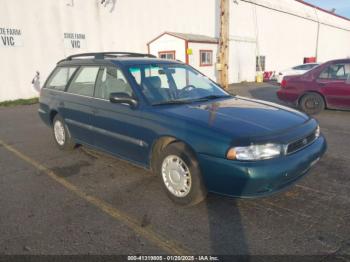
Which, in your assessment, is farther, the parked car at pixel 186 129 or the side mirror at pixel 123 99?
the side mirror at pixel 123 99

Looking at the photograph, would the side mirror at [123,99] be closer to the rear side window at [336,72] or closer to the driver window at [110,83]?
the driver window at [110,83]

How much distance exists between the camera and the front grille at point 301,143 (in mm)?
2973

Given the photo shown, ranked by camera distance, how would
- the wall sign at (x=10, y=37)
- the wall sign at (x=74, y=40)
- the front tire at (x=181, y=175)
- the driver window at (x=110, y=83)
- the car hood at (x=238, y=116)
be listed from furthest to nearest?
the wall sign at (x=74, y=40) → the wall sign at (x=10, y=37) → the driver window at (x=110, y=83) → the front tire at (x=181, y=175) → the car hood at (x=238, y=116)

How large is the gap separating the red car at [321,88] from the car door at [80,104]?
624 cm

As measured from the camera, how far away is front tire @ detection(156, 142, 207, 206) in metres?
3.07

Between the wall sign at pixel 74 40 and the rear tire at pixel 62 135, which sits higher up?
the wall sign at pixel 74 40

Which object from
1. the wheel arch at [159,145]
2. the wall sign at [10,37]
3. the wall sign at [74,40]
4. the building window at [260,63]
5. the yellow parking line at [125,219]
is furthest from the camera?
the building window at [260,63]

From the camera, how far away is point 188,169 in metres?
3.11

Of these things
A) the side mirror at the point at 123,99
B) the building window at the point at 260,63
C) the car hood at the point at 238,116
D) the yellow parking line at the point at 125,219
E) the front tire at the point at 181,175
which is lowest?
the yellow parking line at the point at 125,219

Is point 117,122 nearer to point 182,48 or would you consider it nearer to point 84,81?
point 84,81

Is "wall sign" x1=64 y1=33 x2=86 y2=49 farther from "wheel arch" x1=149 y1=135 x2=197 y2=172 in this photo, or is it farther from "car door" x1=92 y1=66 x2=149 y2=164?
"wheel arch" x1=149 y1=135 x2=197 y2=172

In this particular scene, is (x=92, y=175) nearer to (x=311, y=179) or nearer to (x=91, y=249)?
(x=91, y=249)

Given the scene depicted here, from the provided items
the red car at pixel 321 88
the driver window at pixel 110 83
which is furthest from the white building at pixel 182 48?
the driver window at pixel 110 83

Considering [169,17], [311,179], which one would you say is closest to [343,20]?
[169,17]
